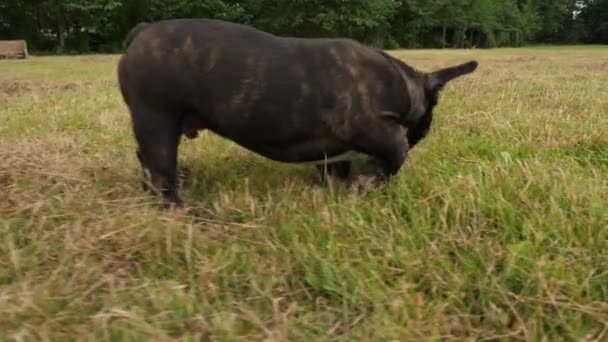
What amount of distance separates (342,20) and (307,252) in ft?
117

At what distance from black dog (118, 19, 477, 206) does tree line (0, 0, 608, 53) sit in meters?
28.4

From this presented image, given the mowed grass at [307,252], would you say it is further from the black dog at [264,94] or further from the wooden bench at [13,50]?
the wooden bench at [13,50]

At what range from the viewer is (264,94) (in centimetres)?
320

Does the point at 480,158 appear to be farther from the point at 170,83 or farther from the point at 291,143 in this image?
the point at 170,83

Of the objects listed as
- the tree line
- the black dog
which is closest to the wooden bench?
the tree line

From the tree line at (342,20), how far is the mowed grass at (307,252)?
28.6 m

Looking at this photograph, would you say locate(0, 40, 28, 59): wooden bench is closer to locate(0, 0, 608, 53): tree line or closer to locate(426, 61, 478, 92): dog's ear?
locate(0, 0, 608, 53): tree line

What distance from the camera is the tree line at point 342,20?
101 ft

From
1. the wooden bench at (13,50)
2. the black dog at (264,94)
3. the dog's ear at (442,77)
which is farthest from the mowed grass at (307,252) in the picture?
the wooden bench at (13,50)

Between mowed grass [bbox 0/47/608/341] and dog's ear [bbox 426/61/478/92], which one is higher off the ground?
dog's ear [bbox 426/61/478/92]

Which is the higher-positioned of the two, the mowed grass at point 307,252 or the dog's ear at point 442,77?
the dog's ear at point 442,77

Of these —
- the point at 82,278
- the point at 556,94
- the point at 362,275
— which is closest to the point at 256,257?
the point at 362,275

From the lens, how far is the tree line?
101ft

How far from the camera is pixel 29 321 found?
6.94 ft
